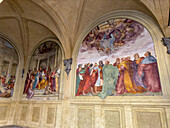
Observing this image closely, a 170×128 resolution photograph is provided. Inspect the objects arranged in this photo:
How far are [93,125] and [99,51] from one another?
346 cm

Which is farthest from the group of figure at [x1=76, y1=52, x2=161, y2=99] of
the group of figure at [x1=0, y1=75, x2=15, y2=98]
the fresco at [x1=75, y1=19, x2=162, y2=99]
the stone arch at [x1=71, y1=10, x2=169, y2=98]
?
the group of figure at [x1=0, y1=75, x2=15, y2=98]

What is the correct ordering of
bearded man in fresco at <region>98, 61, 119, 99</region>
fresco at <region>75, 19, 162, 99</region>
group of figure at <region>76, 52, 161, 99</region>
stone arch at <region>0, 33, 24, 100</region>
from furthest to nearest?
stone arch at <region>0, 33, 24, 100</region>, bearded man in fresco at <region>98, 61, 119, 99</region>, fresco at <region>75, 19, 162, 99</region>, group of figure at <region>76, 52, 161, 99</region>

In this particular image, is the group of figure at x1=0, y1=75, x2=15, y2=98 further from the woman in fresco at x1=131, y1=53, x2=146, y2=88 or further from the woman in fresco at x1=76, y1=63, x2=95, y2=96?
the woman in fresco at x1=131, y1=53, x2=146, y2=88

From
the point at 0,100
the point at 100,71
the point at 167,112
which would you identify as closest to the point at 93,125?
the point at 100,71

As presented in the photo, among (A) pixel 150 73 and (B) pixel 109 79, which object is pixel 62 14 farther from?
(A) pixel 150 73

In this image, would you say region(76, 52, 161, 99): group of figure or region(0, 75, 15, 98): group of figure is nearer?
region(76, 52, 161, 99): group of figure

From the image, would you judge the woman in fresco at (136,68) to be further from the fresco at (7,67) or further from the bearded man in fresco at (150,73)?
the fresco at (7,67)

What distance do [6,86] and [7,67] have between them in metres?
1.29

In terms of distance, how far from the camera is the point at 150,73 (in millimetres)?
4699

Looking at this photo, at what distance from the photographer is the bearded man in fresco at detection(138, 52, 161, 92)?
14.7ft

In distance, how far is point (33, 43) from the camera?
9.09m

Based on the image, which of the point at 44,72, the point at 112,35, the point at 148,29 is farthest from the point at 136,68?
the point at 44,72

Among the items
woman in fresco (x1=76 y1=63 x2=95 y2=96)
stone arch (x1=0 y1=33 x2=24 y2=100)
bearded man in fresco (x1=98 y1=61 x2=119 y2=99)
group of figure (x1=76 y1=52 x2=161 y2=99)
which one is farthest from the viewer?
stone arch (x1=0 y1=33 x2=24 y2=100)

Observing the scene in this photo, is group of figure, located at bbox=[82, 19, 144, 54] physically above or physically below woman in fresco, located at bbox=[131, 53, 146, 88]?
above
